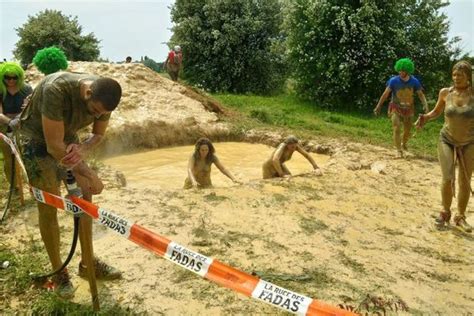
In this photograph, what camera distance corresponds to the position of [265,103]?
1617 centimetres

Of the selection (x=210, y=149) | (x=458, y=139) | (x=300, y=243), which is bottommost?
(x=300, y=243)

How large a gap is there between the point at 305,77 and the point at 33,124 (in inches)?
519

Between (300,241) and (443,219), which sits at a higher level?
(443,219)

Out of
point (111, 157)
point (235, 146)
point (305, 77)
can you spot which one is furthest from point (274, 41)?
point (111, 157)

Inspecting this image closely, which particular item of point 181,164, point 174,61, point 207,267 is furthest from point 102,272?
point 174,61

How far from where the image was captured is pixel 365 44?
46.4 ft

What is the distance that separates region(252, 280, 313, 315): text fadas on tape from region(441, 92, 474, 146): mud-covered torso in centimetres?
390

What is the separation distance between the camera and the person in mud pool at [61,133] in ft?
10.00

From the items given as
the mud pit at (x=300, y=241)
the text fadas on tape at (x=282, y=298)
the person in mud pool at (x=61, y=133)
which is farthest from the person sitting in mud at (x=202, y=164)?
the text fadas on tape at (x=282, y=298)

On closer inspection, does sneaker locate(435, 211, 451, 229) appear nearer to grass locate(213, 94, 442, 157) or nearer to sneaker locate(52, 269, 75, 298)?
grass locate(213, 94, 442, 157)

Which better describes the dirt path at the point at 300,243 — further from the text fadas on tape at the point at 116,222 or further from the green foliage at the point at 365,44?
the green foliage at the point at 365,44

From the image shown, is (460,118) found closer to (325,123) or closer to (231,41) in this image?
(325,123)

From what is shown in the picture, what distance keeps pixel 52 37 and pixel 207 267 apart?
1019 inches

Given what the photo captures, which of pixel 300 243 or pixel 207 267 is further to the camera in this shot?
pixel 300 243
